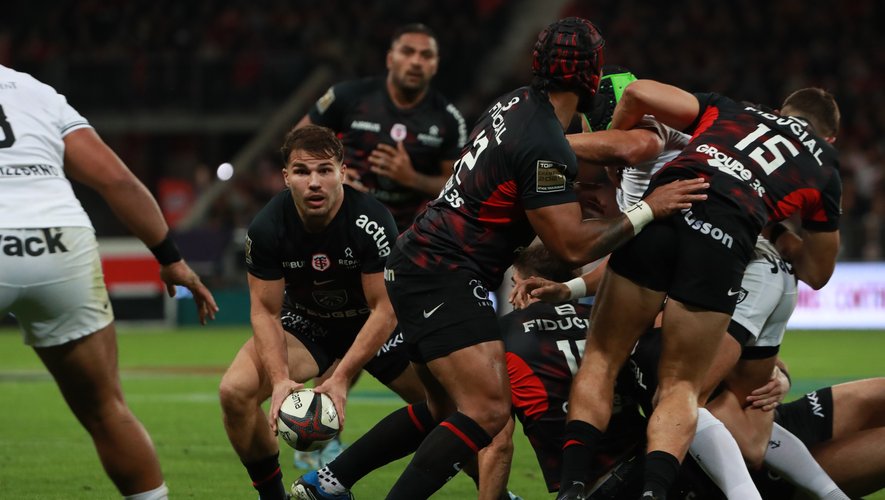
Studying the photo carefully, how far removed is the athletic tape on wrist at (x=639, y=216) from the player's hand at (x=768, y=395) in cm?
97

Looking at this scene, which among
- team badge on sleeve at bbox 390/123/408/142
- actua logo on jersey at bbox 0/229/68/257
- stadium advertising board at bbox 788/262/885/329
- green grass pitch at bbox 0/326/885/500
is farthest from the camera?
stadium advertising board at bbox 788/262/885/329

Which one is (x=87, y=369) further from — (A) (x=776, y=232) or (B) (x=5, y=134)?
(A) (x=776, y=232)

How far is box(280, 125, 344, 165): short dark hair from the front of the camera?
5.57 meters

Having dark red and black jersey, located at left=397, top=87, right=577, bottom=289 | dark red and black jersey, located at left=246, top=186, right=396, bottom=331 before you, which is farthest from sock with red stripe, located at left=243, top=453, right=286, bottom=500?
dark red and black jersey, located at left=397, top=87, right=577, bottom=289

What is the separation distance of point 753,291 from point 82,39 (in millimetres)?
21140

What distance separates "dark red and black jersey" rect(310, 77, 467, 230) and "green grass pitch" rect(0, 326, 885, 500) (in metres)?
1.59

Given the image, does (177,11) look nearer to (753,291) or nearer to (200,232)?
(200,232)

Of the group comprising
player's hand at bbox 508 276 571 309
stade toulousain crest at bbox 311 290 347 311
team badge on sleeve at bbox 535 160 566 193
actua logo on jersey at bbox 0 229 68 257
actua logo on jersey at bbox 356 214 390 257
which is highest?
team badge on sleeve at bbox 535 160 566 193

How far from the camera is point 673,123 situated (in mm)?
5242

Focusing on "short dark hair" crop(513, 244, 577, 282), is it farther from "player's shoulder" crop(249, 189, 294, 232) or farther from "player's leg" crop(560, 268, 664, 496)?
"player's shoulder" crop(249, 189, 294, 232)

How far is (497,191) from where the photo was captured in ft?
15.5

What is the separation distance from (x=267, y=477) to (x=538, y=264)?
1.54 metres

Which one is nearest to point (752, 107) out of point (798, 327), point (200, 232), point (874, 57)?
point (798, 327)

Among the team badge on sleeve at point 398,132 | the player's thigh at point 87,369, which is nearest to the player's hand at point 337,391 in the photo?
the player's thigh at point 87,369
